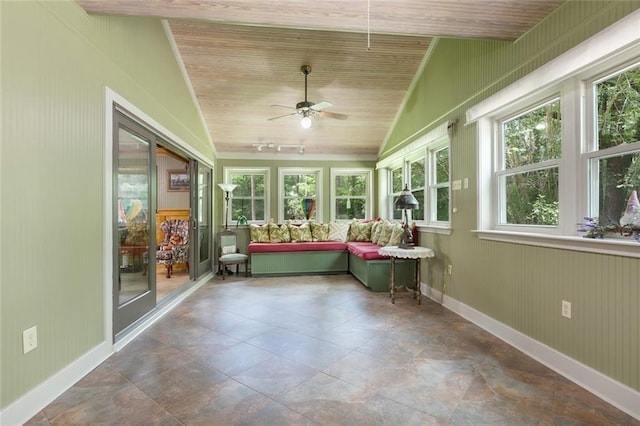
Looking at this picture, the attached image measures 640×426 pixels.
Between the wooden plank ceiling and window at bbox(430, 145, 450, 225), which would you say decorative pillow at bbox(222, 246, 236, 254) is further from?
window at bbox(430, 145, 450, 225)

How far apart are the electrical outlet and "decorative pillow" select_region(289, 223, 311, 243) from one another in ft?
14.3

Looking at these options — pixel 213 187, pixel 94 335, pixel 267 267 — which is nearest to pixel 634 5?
pixel 94 335

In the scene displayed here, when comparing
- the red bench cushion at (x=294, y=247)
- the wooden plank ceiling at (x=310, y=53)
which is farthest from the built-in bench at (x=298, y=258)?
the wooden plank ceiling at (x=310, y=53)

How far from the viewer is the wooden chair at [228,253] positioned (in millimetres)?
5465

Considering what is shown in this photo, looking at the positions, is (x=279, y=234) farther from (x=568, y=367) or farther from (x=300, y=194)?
(x=568, y=367)

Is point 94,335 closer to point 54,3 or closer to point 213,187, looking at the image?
point 54,3

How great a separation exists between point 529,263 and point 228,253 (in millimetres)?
4751

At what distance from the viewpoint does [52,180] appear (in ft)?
6.13

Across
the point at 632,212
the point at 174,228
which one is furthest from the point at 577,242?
the point at 174,228

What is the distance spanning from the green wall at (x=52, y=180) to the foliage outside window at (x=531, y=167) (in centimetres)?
349

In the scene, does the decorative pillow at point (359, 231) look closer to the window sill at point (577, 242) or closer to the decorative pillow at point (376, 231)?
the decorative pillow at point (376, 231)

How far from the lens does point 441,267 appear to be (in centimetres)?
390

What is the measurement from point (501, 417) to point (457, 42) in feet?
11.6

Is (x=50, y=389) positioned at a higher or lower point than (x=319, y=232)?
lower
